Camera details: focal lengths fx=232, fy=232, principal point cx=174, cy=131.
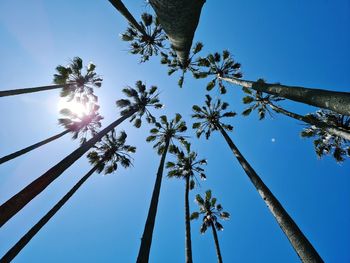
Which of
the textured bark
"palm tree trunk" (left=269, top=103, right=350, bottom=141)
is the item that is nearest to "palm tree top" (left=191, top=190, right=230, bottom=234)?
"palm tree trunk" (left=269, top=103, right=350, bottom=141)

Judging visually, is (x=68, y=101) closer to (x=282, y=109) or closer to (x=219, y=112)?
(x=219, y=112)

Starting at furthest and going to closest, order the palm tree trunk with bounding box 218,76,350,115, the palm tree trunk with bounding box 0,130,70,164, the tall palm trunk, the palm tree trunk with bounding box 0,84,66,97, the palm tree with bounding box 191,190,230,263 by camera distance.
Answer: the palm tree with bounding box 191,190,230,263, the palm tree trunk with bounding box 0,130,70,164, the palm tree trunk with bounding box 0,84,66,97, the tall palm trunk, the palm tree trunk with bounding box 218,76,350,115

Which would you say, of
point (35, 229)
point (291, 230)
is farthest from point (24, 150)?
point (291, 230)

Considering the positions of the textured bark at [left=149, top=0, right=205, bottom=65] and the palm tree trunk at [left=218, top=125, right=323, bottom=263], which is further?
the palm tree trunk at [left=218, top=125, right=323, bottom=263]

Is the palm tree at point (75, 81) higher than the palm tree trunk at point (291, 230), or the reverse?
the palm tree at point (75, 81)

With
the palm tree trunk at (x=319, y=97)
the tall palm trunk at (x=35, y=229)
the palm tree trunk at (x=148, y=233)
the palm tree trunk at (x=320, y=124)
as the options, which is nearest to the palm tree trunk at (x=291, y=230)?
the palm tree trunk at (x=319, y=97)

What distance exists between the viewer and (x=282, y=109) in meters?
19.8

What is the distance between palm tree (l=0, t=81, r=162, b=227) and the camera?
7.62m

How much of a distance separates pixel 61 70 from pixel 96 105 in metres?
5.69

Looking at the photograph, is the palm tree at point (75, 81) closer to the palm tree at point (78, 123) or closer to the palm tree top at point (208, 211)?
the palm tree at point (78, 123)

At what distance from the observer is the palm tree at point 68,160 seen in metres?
7.62

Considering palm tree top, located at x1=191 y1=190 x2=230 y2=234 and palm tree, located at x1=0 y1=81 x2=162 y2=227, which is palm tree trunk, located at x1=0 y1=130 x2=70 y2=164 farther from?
palm tree top, located at x1=191 y1=190 x2=230 y2=234

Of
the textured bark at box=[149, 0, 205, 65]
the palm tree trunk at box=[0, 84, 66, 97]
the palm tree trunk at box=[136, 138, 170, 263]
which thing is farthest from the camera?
the palm tree trunk at box=[0, 84, 66, 97]

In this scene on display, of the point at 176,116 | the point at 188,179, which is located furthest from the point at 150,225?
the point at 176,116
